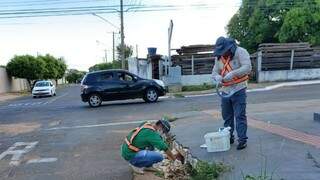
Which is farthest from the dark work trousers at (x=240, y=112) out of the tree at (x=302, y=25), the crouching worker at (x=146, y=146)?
the tree at (x=302, y=25)

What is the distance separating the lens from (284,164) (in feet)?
24.0

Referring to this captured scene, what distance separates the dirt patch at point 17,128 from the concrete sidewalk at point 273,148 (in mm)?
5339

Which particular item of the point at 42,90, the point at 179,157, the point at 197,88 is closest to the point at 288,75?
the point at 197,88

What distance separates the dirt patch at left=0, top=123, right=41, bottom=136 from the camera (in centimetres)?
1595

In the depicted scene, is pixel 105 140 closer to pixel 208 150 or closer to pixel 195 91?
pixel 208 150

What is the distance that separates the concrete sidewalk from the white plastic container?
0.31 feet

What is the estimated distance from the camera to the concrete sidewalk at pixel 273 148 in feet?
23.0

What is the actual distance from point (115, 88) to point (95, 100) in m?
1.06

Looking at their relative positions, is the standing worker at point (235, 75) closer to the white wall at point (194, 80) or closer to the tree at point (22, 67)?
the white wall at point (194, 80)

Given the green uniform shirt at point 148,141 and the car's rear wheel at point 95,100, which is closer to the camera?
the green uniform shirt at point 148,141

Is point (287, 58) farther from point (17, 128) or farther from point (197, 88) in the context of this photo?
point (17, 128)

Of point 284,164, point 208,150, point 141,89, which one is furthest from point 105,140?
point 141,89

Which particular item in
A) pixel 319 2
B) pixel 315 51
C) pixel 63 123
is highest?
pixel 319 2

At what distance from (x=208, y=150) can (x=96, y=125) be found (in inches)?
325
